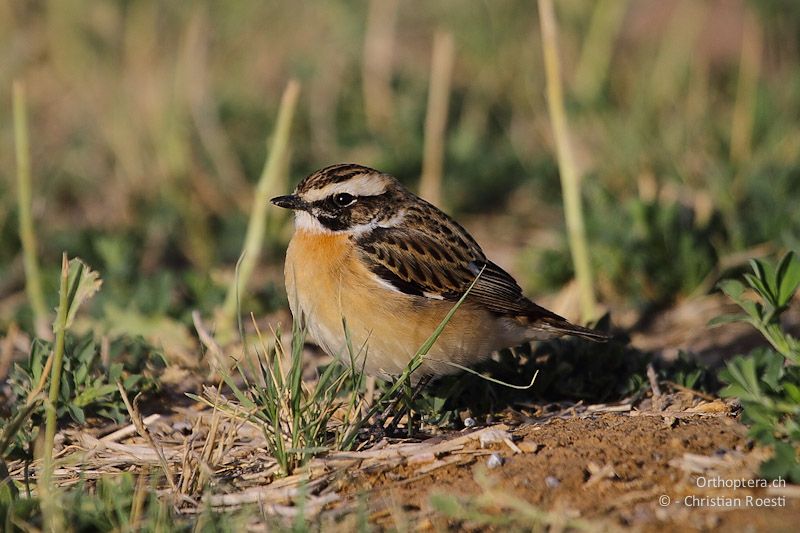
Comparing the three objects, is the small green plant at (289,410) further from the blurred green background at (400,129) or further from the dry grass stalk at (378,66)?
the dry grass stalk at (378,66)

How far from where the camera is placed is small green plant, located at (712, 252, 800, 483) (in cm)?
461

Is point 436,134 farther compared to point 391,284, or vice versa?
point 436,134

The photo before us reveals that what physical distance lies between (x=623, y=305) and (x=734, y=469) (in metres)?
3.54

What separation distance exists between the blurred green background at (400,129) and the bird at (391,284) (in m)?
1.47

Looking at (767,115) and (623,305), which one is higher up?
(767,115)

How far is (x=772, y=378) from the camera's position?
489cm

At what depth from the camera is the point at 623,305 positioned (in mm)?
8227

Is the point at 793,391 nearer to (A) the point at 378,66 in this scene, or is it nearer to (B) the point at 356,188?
(B) the point at 356,188

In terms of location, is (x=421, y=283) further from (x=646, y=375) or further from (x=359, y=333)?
(x=646, y=375)

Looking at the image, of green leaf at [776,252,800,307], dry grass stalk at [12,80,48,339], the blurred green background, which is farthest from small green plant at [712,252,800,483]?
dry grass stalk at [12,80,48,339]

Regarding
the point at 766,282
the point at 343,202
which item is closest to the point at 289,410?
the point at 343,202

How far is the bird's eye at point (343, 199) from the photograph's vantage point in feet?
22.0

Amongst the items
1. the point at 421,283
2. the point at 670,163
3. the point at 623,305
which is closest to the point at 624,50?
the point at 670,163

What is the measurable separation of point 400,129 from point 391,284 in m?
5.10
